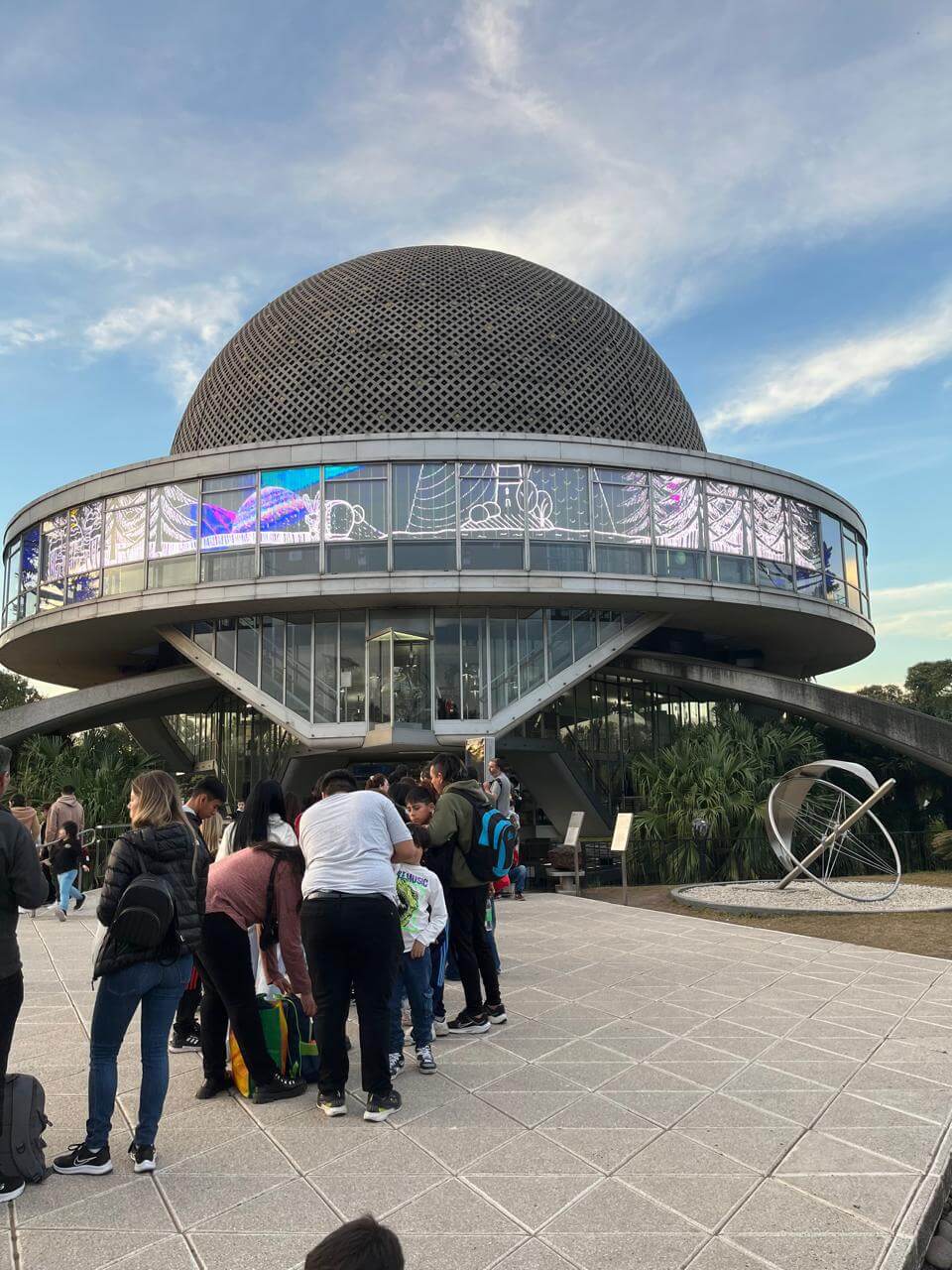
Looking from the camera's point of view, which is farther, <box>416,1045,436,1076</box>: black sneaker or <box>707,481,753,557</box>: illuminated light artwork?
<box>707,481,753,557</box>: illuminated light artwork

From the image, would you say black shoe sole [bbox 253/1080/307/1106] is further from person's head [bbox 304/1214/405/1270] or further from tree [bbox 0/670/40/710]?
tree [bbox 0/670/40/710]

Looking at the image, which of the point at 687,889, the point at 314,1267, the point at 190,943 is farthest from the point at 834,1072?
the point at 687,889

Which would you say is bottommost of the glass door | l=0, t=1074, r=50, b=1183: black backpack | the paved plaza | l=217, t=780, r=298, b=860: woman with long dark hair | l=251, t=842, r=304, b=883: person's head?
the paved plaza

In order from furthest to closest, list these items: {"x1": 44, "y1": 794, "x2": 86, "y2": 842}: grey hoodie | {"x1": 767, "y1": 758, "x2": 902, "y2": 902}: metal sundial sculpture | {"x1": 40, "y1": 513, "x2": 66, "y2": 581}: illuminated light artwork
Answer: {"x1": 40, "y1": 513, "x2": 66, "y2": 581}: illuminated light artwork → {"x1": 767, "y1": 758, "x2": 902, "y2": 902}: metal sundial sculpture → {"x1": 44, "y1": 794, "x2": 86, "y2": 842}: grey hoodie

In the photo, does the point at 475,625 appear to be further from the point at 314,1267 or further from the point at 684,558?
the point at 314,1267

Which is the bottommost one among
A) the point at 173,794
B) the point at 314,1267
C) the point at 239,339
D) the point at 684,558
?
the point at 314,1267

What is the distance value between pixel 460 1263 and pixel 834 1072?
2422 millimetres

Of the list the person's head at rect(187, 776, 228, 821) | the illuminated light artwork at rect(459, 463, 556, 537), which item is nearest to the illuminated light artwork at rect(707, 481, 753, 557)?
the illuminated light artwork at rect(459, 463, 556, 537)

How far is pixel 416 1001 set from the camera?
4.60 m

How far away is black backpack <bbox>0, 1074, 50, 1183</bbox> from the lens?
10.2 feet

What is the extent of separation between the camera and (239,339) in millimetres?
24453

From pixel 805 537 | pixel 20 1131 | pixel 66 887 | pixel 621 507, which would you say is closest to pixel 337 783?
pixel 20 1131

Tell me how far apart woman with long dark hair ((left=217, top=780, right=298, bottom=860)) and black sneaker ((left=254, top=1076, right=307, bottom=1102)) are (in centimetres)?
99

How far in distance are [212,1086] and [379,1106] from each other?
87cm
